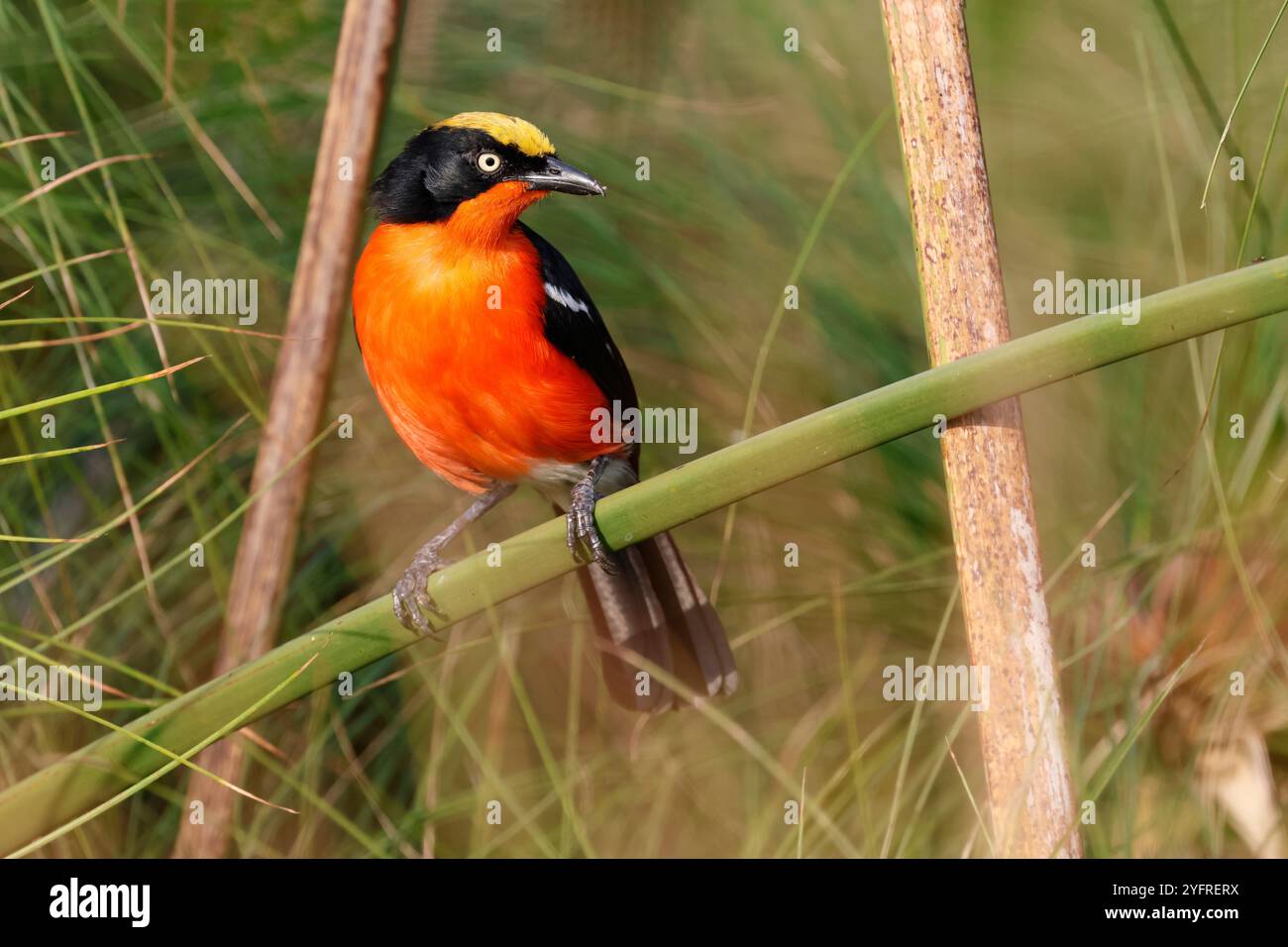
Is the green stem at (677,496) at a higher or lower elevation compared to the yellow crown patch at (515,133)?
lower

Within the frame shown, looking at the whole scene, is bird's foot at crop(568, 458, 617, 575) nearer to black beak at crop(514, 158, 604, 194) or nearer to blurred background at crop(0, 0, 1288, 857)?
blurred background at crop(0, 0, 1288, 857)

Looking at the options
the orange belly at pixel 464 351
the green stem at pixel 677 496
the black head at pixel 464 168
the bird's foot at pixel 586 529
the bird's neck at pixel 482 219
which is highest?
the black head at pixel 464 168

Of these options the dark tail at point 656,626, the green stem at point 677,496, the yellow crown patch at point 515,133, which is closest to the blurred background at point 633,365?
the dark tail at point 656,626

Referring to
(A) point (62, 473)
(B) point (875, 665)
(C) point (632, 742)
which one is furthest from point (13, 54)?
(B) point (875, 665)

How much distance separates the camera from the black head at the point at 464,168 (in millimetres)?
2527

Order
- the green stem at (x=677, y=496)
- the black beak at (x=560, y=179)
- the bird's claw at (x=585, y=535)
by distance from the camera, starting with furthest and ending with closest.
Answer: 1. the black beak at (x=560, y=179)
2. the bird's claw at (x=585, y=535)
3. the green stem at (x=677, y=496)

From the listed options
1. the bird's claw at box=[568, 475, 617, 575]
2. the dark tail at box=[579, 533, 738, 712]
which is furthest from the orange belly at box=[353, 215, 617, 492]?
the dark tail at box=[579, 533, 738, 712]

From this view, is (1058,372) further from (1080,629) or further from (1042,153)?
(1042,153)

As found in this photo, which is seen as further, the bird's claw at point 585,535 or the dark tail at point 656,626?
the dark tail at point 656,626

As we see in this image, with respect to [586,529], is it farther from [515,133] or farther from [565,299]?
[515,133]

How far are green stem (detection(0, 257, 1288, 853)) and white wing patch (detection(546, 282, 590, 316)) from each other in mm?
831

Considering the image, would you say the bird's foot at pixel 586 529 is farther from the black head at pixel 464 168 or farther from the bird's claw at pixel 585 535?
the black head at pixel 464 168

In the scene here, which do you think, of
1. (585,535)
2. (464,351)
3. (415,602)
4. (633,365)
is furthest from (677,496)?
(633,365)

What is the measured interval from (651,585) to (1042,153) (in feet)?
4.65
